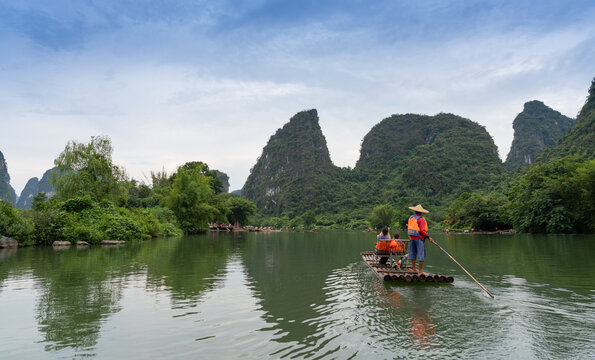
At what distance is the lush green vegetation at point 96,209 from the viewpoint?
69.2 feet

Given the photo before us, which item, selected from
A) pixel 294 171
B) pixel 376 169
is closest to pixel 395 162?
pixel 376 169

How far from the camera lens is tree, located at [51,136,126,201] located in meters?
28.3

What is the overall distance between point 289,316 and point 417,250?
5.49 meters

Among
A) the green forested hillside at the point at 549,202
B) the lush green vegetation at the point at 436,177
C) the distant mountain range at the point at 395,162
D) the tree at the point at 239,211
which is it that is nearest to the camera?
the green forested hillside at the point at 549,202

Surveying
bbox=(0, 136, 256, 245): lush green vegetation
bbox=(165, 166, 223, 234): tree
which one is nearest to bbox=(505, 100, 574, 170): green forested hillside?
bbox=(165, 166, 223, 234): tree

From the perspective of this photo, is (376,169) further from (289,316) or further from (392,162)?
(289,316)

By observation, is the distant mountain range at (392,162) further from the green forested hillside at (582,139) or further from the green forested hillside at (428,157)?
the green forested hillside at (582,139)

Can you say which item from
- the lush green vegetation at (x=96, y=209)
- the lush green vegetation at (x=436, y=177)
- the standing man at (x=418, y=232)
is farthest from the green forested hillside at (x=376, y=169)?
the standing man at (x=418, y=232)

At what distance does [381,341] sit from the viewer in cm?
482

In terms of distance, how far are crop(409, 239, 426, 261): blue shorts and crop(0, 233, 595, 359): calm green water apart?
131 centimetres

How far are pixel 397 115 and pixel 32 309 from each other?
6459 inches

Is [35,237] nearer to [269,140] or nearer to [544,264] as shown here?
[544,264]

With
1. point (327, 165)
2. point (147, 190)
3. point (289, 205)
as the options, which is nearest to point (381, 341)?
point (147, 190)

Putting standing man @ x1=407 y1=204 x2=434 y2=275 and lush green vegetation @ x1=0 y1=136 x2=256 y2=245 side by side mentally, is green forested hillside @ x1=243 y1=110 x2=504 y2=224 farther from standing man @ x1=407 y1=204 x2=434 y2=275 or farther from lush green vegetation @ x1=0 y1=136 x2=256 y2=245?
standing man @ x1=407 y1=204 x2=434 y2=275
